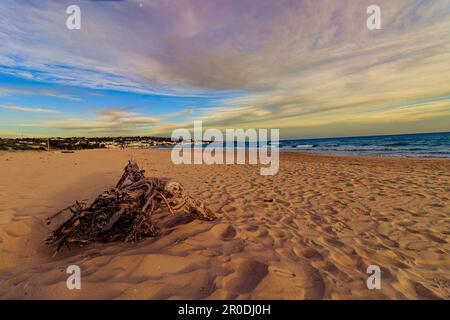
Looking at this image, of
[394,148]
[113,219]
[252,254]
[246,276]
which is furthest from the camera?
[394,148]

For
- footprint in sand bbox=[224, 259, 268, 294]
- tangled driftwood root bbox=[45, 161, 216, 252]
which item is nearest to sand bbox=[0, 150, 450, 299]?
footprint in sand bbox=[224, 259, 268, 294]

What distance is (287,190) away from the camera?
23.5 ft

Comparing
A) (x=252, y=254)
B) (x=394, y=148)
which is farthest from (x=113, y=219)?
(x=394, y=148)

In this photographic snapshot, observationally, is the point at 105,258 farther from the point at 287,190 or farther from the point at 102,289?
the point at 287,190

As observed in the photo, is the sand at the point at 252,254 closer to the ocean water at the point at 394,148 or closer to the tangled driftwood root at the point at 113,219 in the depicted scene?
the tangled driftwood root at the point at 113,219

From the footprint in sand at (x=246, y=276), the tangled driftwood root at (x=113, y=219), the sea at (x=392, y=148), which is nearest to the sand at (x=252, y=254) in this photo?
the footprint in sand at (x=246, y=276)

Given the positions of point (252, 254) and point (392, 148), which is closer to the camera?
point (252, 254)

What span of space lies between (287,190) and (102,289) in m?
5.96

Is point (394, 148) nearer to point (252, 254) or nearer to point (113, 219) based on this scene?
point (252, 254)

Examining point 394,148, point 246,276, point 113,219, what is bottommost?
point 246,276

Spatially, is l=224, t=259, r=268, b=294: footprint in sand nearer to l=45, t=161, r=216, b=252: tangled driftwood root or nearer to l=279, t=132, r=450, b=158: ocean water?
l=45, t=161, r=216, b=252: tangled driftwood root
